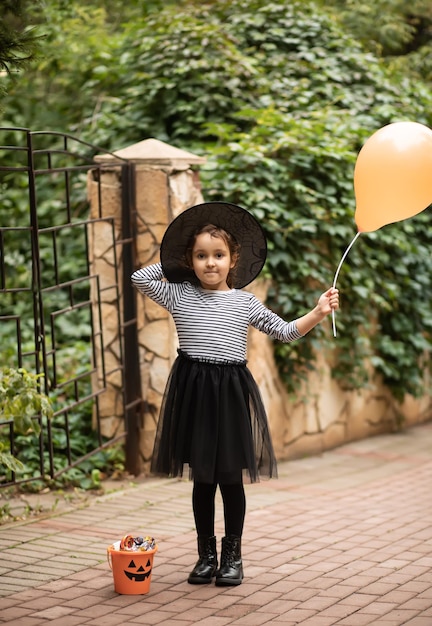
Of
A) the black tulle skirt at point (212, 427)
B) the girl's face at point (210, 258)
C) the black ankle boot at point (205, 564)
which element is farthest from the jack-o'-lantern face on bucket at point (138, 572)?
the girl's face at point (210, 258)

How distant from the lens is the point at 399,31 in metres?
10.3

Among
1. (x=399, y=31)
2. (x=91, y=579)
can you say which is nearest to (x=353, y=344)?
(x=91, y=579)

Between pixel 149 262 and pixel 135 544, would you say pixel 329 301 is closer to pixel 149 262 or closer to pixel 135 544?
pixel 135 544

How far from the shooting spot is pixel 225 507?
414 cm

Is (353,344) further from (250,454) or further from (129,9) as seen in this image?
(129,9)

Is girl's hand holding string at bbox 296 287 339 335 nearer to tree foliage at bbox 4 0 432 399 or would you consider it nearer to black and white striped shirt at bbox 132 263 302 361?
black and white striped shirt at bbox 132 263 302 361

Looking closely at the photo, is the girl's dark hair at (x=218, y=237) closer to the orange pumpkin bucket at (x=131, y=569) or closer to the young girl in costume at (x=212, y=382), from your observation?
the young girl in costume at (x=212, y=382)

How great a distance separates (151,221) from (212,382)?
88.7 inches

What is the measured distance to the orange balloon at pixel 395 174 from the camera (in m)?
4.02

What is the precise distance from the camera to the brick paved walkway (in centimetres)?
373

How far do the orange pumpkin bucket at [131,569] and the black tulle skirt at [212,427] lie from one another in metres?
0.38

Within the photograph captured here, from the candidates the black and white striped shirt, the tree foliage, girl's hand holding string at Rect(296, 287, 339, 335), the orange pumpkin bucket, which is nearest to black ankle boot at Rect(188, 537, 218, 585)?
the orange pumpkin bucket

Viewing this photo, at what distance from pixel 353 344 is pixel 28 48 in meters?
3.95

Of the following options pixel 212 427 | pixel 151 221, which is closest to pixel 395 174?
pixel 212 427
